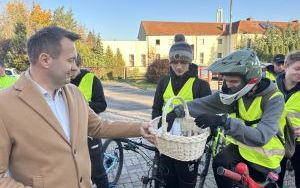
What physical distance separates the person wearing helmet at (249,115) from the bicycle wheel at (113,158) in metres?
2.74

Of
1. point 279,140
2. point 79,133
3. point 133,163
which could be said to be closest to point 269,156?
point 279,140

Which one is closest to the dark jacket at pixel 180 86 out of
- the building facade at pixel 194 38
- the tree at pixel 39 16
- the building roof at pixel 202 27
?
the tree at pixel 39 16

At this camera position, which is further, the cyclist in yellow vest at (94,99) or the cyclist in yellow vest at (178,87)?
the cyclist in yellow vest at (94,99)

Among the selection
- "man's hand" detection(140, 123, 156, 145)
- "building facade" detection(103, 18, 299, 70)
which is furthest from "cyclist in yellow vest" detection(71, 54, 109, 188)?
"building facade" detection(103, 18, 299, 70)

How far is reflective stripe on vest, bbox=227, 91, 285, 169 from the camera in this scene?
2.88 metres

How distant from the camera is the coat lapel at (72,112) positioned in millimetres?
2379

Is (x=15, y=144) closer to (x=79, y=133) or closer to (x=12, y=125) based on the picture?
(x=12, y=125)

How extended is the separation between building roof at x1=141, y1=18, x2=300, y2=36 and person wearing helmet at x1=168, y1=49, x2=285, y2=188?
53.9 meters

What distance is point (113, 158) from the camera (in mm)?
5574

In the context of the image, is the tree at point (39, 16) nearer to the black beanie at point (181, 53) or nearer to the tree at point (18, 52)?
the tree at point (18, 52)

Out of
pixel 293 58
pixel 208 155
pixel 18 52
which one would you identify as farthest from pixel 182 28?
pixel 293 58

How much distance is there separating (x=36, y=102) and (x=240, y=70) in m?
1.60

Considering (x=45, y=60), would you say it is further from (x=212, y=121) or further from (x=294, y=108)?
(x=294, y=108)

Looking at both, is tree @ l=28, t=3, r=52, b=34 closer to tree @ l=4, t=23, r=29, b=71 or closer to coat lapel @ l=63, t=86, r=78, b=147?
tree @ l=4, t=23, r=29, b=71
